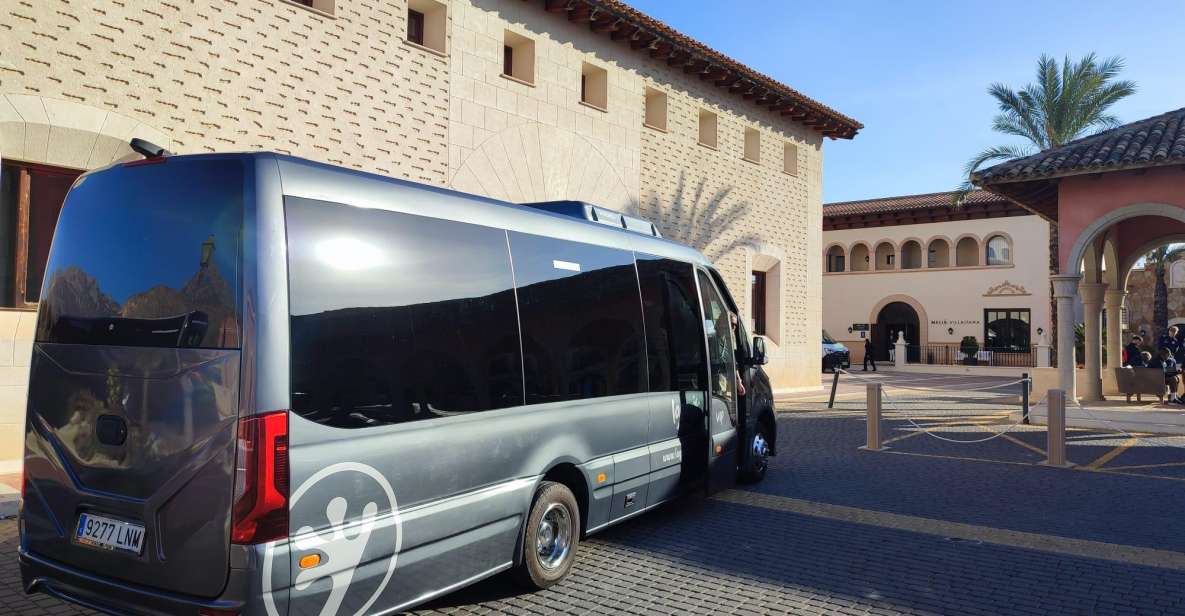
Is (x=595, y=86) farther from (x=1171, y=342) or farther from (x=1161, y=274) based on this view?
(x=1161, y=274)

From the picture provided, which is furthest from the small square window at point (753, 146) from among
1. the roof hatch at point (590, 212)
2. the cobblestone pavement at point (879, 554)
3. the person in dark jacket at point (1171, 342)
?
the roof hatch at point (590, 212)

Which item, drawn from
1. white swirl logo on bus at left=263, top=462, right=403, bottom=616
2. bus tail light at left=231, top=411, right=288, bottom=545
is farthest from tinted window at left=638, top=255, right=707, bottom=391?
bus tail light at left=231, top=411, right=288, bottom=545

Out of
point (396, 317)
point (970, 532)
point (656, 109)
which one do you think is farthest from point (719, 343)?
point (656, 109)

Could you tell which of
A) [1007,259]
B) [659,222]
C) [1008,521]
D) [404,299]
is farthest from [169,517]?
[1007,259]

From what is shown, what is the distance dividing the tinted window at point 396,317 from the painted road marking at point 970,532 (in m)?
3.65

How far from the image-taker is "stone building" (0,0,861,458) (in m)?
9.52

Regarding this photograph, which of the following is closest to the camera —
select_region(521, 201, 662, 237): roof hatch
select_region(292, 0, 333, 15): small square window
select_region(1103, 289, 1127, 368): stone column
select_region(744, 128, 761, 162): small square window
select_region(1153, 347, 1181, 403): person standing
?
select_region(521, 201, 662, 237): roof hatch

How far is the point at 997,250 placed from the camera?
38.7m

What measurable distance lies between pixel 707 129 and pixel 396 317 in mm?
17781

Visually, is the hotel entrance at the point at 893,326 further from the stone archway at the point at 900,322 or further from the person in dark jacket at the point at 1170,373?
the person in dark jacket at the point at 1170,373

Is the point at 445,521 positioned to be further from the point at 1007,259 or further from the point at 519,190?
the point at 1007,259

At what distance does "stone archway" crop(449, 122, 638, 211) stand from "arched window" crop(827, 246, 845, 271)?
1082 inches

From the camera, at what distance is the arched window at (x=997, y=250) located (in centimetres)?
3831

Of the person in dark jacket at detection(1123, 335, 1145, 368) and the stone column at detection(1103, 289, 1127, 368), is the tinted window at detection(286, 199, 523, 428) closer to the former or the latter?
the person in dark jacket at detection(1123, 335, 1145, 368)
